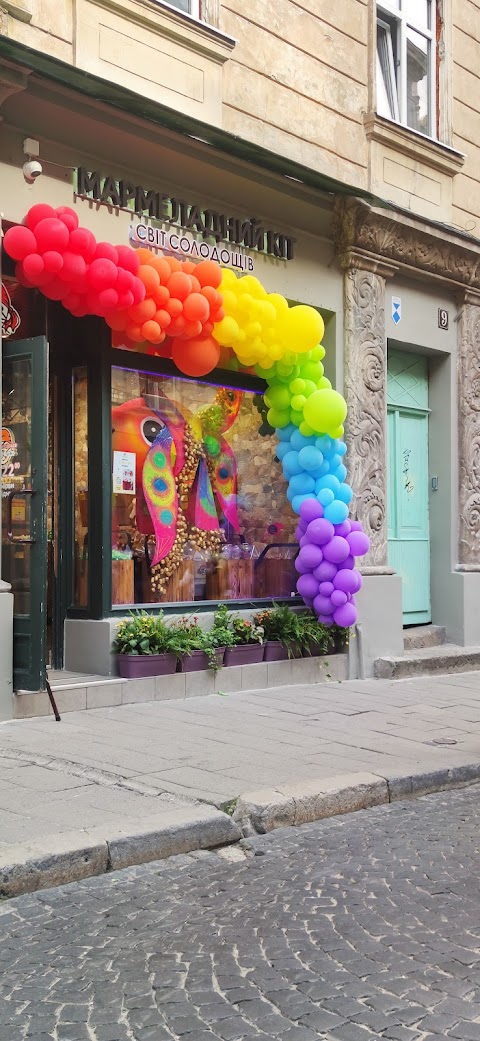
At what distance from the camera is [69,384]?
9.34 m

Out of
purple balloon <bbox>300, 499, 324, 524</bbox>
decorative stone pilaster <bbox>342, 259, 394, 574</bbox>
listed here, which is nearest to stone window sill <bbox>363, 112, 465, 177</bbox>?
decorative stone pilaster <bbox>342, 259, 394, 574</bbox>

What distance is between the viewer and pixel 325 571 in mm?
9828

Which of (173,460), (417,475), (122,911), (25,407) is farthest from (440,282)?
(122,911)

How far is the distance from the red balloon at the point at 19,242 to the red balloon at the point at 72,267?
0.25 meters

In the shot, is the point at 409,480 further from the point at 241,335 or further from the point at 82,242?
the point at 82,242

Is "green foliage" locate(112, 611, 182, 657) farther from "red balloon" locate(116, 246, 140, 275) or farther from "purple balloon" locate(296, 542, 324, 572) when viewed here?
"red balloon" locate(116, 246, 140, 275)

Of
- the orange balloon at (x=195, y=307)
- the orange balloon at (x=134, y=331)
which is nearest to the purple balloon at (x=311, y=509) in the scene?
the orange balloon at (x=195, y=307)

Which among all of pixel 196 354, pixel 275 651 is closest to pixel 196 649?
pixel 275 651

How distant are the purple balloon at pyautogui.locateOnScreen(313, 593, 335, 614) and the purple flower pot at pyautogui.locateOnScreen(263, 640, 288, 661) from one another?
52 centimetres

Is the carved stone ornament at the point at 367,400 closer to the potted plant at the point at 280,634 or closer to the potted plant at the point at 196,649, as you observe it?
the potted plant at the point at 280,634

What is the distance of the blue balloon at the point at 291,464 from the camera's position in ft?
32.7

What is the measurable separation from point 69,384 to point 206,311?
1.48 metres

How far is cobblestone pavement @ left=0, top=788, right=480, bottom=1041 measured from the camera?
119 inches

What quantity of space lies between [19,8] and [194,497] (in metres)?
4.36
